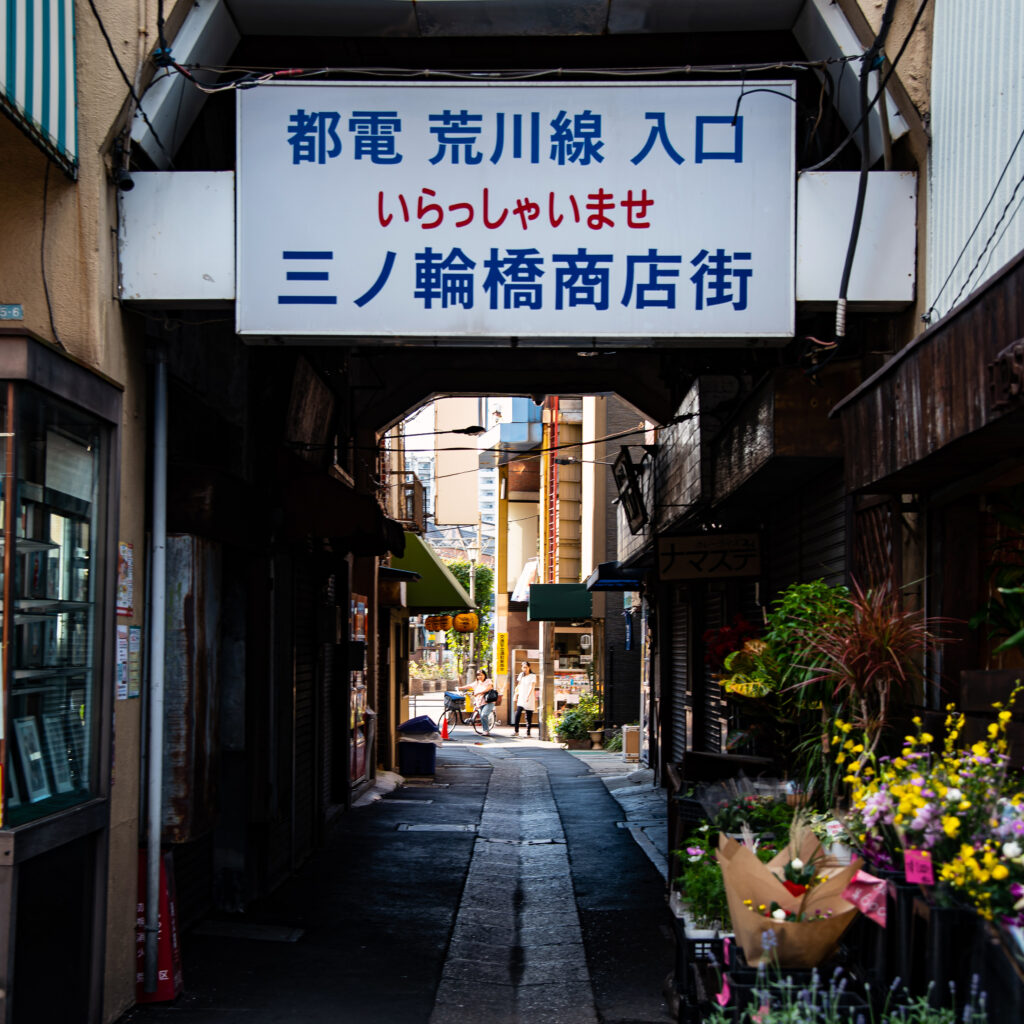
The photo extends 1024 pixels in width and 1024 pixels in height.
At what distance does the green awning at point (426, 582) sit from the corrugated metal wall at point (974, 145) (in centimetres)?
1659

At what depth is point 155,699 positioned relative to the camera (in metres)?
7.04

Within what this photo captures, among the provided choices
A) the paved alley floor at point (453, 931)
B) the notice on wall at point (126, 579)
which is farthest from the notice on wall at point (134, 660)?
the paved alley floor at point (453, 931)

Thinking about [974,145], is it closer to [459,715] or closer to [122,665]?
[122,665]

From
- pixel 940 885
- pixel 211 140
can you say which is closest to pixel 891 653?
pixel 940 885

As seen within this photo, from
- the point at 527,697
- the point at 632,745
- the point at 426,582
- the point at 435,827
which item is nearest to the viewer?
the point at 435,827

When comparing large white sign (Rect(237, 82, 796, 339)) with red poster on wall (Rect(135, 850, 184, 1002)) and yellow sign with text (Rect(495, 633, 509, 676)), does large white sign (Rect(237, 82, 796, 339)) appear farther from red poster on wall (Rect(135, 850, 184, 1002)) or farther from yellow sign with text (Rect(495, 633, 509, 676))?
yellow sign with text (Rect(495, 633, 509, 676))

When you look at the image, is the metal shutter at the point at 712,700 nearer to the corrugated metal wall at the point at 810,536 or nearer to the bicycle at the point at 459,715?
the corrugated metal wall at the point at 810,536

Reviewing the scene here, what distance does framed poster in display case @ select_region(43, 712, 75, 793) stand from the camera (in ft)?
19.7

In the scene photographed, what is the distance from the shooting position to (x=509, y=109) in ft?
22.5

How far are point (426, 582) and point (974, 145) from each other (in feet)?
58.1

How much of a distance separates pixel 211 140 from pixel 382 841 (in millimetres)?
7839

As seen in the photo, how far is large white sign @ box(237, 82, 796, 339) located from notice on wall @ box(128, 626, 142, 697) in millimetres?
1822

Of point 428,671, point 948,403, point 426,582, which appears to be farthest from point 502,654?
point 948,403

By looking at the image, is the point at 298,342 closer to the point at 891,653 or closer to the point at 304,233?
the point at 304,233
